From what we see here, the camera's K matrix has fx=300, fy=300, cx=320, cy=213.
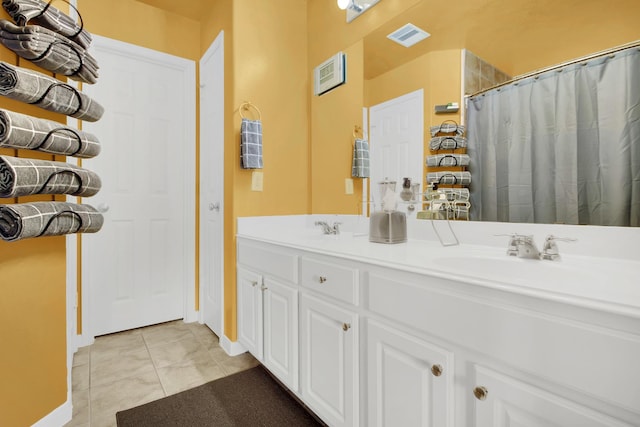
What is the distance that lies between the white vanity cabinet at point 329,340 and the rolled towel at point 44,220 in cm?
103

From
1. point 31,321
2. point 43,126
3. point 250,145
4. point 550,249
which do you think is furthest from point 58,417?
point 550,249

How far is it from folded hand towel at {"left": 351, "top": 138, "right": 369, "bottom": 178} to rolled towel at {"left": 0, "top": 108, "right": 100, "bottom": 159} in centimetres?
136

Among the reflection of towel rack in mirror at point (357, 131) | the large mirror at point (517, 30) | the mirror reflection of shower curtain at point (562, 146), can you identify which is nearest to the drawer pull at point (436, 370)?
the mirror reflection of shower curtain at point (562, 146)

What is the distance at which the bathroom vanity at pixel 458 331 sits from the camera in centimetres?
57

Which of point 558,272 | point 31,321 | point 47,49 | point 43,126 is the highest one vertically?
point 47,49

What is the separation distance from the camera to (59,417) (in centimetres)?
138

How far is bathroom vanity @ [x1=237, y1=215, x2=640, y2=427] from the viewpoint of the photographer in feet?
1.86

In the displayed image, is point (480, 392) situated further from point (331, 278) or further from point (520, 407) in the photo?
point (331, 278)

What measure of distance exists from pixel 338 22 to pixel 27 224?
79.8 inches

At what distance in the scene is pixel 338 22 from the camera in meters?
2.04

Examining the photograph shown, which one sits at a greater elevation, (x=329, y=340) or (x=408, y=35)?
(x=408, y=35)

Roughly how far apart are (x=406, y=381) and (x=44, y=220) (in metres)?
1.47

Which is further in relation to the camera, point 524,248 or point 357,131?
point 357,131

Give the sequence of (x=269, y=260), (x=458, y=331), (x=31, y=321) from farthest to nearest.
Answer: (x=269, y=260) → (x=31, y=321) → (x=458, y=331)
